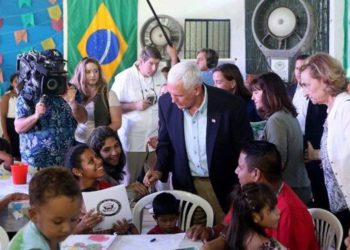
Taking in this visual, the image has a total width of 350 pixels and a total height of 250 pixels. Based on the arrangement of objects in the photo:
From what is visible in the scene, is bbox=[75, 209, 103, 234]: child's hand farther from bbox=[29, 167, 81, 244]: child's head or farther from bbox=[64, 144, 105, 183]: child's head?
bbox=[29, 167, 81, 244]: child's head

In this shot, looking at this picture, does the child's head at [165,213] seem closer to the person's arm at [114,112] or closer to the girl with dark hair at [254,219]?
the girl with dark hair at [254,219]

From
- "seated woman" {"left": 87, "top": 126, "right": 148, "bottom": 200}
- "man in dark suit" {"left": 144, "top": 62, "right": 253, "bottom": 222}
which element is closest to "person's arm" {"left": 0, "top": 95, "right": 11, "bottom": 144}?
"seated woman" {"left": 87, "top": 126, "right": 148, "bottom": 200}

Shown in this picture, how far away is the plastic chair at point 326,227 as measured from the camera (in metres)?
2.51

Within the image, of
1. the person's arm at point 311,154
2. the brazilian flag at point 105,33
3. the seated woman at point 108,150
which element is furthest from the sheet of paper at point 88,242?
the brazilian flag at point 105,33

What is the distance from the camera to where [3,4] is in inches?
241

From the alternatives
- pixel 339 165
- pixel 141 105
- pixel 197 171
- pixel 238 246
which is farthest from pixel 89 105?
pixel 238 246

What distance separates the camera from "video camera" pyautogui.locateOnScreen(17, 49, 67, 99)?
3291 mm

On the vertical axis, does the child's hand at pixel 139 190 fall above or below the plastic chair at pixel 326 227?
above

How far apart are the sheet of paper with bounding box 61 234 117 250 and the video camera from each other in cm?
129

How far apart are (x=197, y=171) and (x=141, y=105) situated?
163 centimetres

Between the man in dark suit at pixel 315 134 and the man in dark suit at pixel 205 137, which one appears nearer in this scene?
the man in dark suit at pixel 205 137

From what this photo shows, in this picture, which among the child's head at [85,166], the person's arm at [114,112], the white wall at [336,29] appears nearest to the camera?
the child's head at [85,166]

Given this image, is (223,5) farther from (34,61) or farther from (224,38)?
(34,61)

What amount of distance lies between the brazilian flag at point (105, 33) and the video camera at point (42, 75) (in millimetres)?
2810
